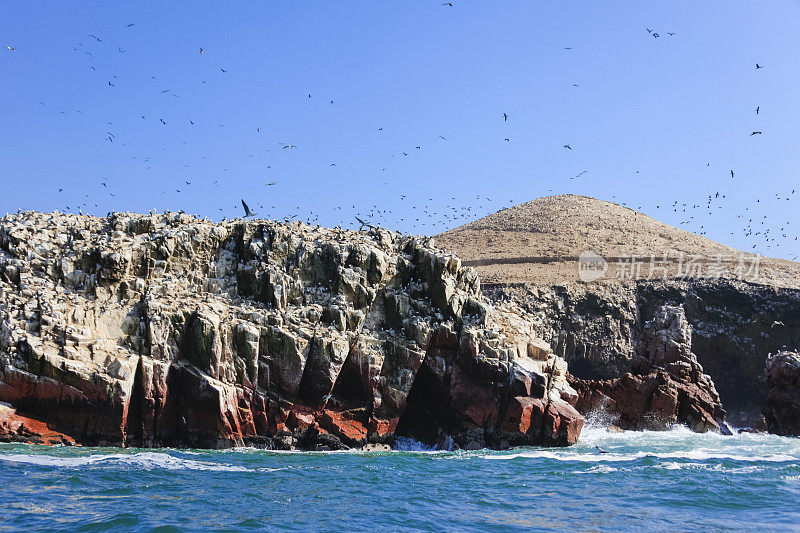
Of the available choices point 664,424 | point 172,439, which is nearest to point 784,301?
point 664,424

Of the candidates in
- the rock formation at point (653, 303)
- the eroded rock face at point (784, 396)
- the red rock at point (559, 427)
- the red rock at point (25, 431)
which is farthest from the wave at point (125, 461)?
the eroded rock face at point (784, 396)

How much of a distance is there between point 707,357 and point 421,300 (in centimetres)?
4370

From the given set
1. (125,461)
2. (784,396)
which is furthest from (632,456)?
(784,396)

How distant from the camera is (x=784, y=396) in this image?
165ft

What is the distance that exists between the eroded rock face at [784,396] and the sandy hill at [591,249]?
32651 mm

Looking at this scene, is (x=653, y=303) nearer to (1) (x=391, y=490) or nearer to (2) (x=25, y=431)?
(1) (x=391, y=490)

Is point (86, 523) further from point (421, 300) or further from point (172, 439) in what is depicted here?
point (421, 300)

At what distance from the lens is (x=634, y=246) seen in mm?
104375

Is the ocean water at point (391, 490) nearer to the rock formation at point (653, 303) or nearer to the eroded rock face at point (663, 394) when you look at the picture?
the eroded rock face at point (663, 394)

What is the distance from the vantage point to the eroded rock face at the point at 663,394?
150ft

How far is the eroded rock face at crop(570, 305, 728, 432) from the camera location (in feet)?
150

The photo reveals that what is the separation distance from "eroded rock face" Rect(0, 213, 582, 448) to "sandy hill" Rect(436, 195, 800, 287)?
45496mm

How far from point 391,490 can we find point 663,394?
26694mm

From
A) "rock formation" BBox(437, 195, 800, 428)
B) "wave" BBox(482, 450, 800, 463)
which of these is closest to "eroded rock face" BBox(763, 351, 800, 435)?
"rock formation" BBox(437, 195, 800, 428)
